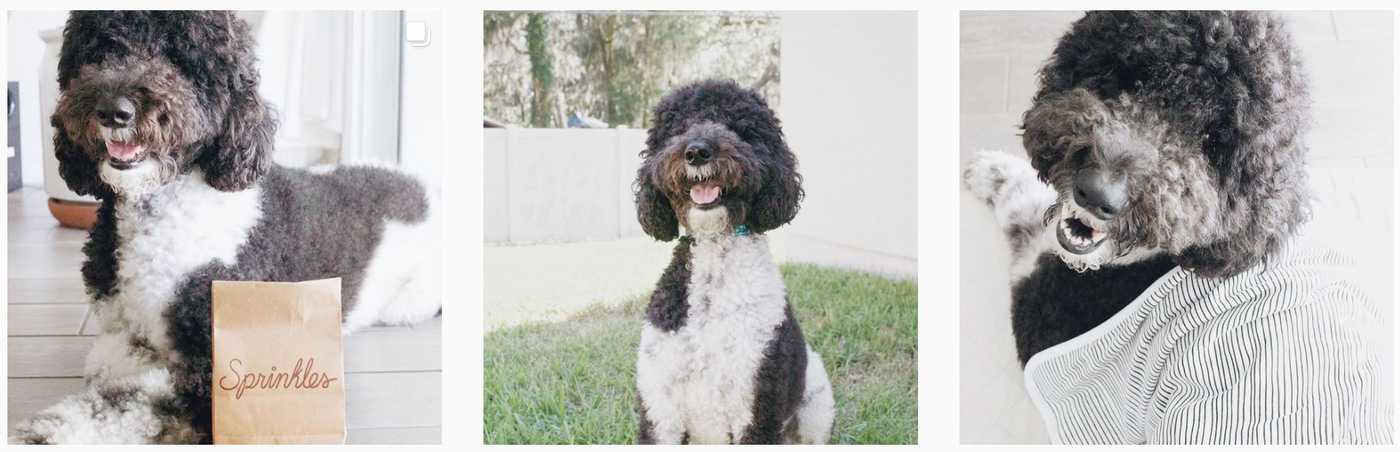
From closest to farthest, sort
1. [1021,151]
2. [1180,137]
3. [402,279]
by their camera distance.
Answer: [1180,137] → [1021,151] → [402,279]

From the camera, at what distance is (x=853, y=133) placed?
2.26m

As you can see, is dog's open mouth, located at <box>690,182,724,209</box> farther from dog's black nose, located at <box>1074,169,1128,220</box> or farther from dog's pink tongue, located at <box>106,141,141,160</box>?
dog's pink tongue, located at <box>106,141,141,160</box>

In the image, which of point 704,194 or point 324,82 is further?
point 324,82

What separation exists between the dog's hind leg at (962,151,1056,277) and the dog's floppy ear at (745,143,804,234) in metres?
0.38

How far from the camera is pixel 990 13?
2281 millimetres

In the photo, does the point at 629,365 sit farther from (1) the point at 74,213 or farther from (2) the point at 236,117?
(1) the point at 74,213

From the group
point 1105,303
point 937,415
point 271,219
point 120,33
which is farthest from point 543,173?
point 1105,303

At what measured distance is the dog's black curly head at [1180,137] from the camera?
1978 millimetres

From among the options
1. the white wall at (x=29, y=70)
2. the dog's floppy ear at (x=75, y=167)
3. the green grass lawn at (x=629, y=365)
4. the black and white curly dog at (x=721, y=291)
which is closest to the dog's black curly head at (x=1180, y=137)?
the green grass lawn at (x=629, y=365)

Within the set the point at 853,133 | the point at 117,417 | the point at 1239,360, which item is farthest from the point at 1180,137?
the point at 117,417

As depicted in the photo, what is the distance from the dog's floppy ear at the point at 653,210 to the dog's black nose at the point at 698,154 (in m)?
0.11

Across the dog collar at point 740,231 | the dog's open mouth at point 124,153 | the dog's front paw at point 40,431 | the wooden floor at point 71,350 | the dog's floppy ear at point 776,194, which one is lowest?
the dog's front paw at point 40,431

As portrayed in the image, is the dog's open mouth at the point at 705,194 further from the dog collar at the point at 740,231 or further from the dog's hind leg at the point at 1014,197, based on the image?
the dog's hind leg at the point at 1014,197

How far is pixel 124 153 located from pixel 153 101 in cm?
12
